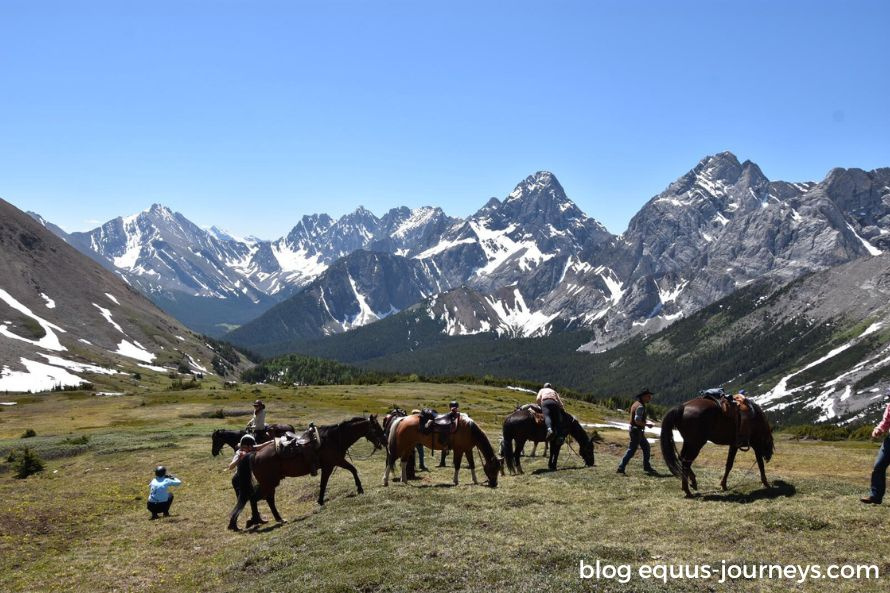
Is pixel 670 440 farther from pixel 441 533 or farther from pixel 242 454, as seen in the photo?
pixel 242 454

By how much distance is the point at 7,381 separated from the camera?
5802 inches

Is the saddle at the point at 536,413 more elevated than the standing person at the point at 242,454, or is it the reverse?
the saddle at the point at 536,413

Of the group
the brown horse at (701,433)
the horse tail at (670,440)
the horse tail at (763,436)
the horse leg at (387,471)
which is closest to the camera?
the brown horse at (701,433)

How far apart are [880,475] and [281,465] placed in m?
21.1

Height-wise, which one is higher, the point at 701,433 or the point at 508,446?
the point at 701,433

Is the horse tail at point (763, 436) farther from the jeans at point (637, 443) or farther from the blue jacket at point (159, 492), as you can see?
the blue jacket at point (159, 492)

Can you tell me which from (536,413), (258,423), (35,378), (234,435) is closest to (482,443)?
(536,413)

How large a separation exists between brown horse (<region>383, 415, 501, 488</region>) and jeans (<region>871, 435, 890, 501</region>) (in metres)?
13.3

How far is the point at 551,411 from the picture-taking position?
93.7ft

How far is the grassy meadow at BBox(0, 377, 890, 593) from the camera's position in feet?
47.0

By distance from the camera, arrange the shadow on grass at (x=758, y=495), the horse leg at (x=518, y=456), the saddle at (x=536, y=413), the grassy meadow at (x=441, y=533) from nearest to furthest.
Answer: the grassy meadow at (x=441, y=533), the shadow on grass at (x=758, y=495), the horse leg at (x=518, y=456), the saddle at (x=536, y=413)

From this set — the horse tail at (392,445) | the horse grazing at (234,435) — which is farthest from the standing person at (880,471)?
the horse grazing at (234,435)

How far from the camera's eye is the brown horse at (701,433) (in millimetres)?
21578

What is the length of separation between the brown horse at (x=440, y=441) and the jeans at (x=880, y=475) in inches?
522
